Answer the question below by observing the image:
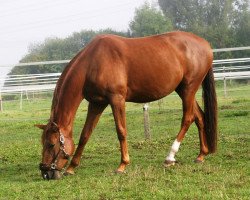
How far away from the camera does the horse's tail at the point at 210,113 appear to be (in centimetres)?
674

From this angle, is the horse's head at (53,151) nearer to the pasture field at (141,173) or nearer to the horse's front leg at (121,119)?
the pasture field at (141,173)

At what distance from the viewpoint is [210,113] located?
680 cm

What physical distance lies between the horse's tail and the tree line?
3894cm

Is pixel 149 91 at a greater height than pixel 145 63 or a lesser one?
lesser

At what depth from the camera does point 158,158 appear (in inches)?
271

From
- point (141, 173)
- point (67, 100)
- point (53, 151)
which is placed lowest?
point (141, 173)

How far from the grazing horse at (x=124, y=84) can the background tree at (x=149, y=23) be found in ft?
145

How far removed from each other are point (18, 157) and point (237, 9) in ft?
156

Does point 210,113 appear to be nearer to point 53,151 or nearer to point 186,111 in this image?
point 186,111

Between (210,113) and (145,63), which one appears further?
(210,113)

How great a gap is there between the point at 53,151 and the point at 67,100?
2.21 feet

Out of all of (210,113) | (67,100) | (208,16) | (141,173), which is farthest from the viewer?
(208,16)

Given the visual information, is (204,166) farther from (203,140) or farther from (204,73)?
(204,73)

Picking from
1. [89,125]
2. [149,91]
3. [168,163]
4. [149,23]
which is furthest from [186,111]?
[149,23]
